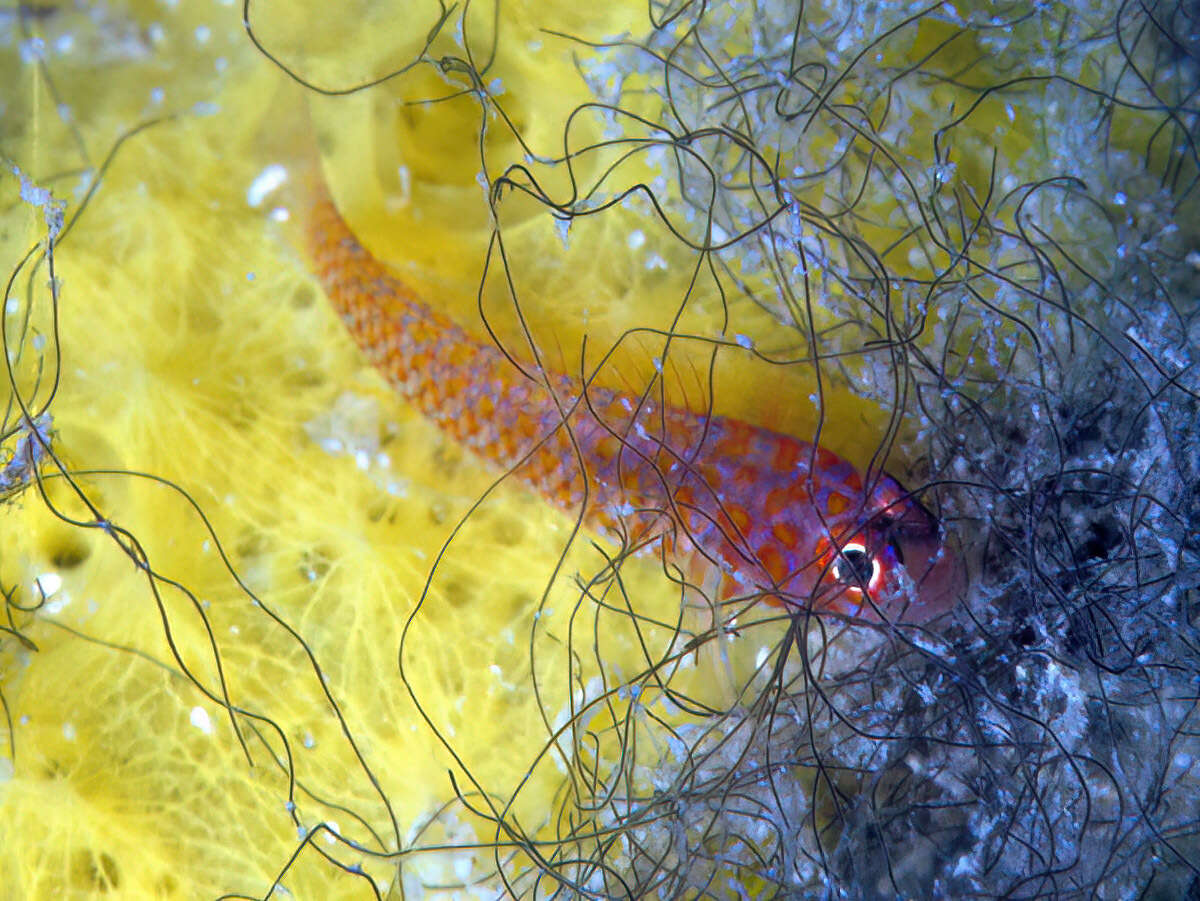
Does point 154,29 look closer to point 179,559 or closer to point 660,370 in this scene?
point 179,559

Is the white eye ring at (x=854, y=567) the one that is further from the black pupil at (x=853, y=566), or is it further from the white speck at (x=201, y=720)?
the white speck at (x=201, y=720)

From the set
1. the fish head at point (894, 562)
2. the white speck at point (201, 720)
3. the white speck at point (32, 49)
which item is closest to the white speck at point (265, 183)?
the white speck at point (32, 49)

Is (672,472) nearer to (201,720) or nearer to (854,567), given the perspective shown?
(854,567)

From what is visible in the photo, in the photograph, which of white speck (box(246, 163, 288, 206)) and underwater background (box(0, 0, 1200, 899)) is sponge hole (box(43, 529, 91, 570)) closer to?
underwater background (box(0, 0, 1200, 899))

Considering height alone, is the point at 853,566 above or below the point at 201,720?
below

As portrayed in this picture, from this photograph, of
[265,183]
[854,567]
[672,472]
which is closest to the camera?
[854,567]

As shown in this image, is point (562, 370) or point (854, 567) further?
point (562, 370)

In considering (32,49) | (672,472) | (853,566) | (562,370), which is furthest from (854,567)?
(32,49)

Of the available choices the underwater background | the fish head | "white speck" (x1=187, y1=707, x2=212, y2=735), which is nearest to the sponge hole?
the underwater background
